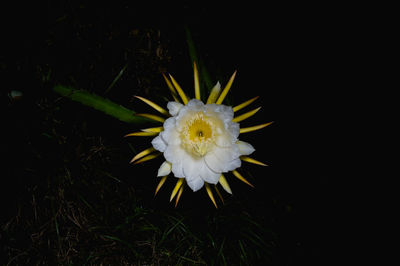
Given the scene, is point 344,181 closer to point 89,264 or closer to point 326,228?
point 326,228

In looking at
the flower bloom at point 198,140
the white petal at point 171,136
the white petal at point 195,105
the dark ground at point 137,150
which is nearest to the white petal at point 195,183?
the flower bloom at point 198,140

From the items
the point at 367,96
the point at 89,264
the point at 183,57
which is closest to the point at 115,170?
the point at 89,264

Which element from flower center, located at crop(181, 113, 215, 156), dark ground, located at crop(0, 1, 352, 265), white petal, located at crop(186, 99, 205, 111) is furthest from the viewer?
dark ground, located at crop(0, 1, 352, 265)

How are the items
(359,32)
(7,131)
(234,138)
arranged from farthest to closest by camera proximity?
(7,131), (359,32), (234,138)

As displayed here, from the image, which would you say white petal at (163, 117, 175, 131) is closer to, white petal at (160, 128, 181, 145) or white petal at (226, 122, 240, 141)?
white petal at (160, 128, 181, 145)

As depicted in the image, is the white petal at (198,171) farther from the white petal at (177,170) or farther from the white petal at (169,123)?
the white petal at (169,123)

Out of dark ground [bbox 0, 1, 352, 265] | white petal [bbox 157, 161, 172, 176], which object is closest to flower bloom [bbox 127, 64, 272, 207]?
white petal [bbox 157, 161, 172, 176]
